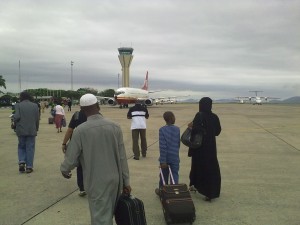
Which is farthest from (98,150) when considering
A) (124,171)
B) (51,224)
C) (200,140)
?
(200,140)

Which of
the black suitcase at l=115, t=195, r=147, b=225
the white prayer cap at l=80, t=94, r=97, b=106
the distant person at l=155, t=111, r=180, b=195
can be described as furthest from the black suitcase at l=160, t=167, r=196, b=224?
the white prayer cap at l=80, t=94, r=97, b=106

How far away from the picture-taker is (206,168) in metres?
6.42

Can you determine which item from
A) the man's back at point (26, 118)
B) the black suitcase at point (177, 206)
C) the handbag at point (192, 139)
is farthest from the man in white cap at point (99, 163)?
the man's back at point (26, 118)

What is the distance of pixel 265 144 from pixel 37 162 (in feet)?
25.4

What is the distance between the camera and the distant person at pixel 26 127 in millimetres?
8328

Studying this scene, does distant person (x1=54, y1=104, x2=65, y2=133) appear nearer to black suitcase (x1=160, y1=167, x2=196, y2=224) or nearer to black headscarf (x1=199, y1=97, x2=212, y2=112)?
black headscarf (x1=199, y1=97, x2=212, y2=112)

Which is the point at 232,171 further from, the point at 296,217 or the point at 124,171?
the point at 124,171

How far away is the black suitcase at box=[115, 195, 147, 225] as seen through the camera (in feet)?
12.8

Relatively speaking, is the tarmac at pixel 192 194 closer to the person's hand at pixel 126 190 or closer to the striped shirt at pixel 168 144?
the striped shirt at pixel 168 144

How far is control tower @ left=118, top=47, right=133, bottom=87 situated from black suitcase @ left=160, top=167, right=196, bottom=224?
131 meters

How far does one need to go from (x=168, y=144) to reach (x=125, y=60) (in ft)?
446

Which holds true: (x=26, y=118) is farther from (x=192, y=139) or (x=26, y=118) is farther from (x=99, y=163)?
(x=99, y=163)

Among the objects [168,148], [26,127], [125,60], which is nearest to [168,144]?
[168,148]

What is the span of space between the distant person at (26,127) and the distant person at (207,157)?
3734mm
